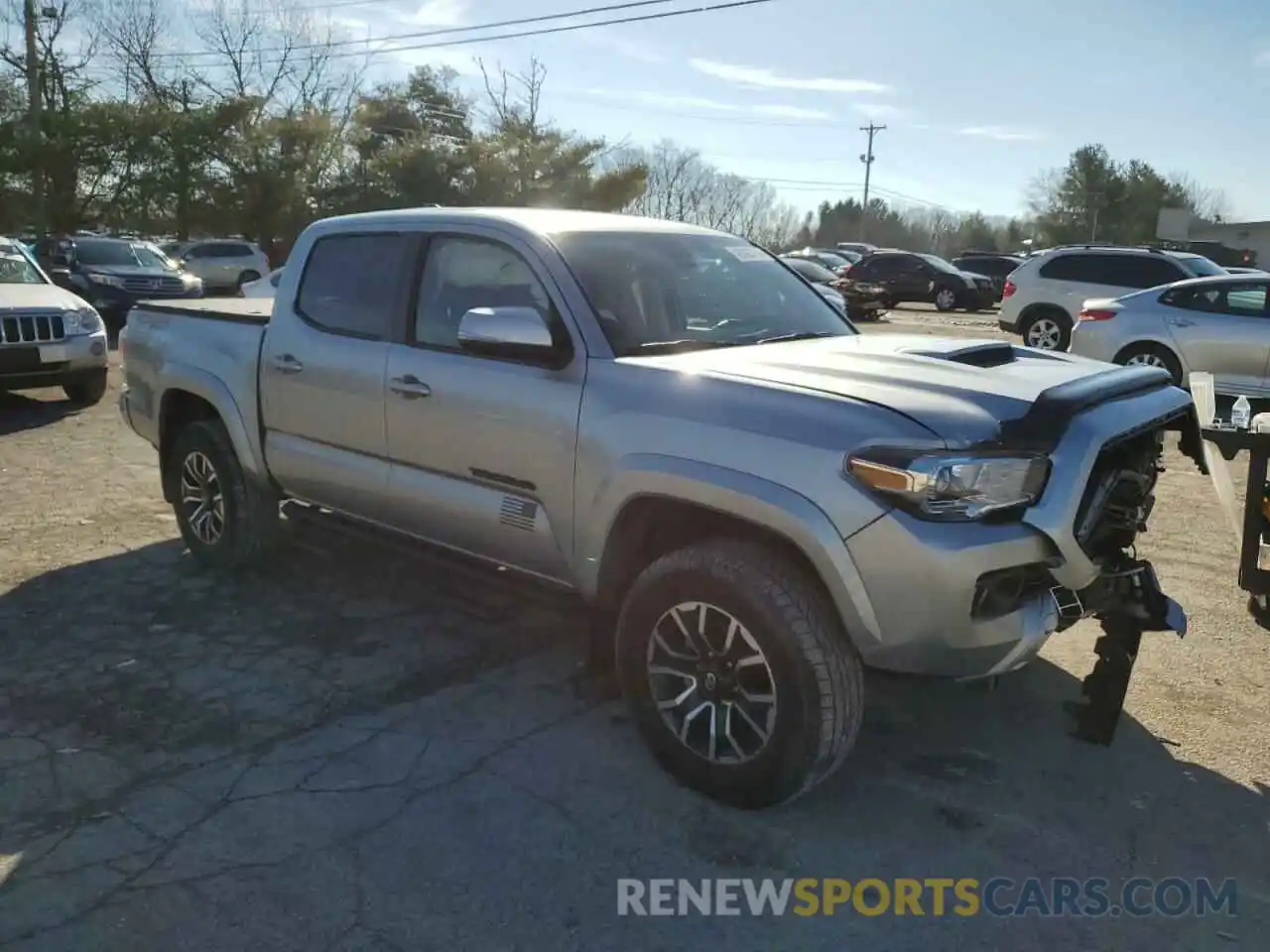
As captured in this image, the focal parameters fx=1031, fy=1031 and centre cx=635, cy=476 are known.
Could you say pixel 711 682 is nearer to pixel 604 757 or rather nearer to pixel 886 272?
pixel 604 757

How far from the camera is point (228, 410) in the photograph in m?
5.19

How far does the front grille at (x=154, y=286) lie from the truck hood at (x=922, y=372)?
1678 centimetres

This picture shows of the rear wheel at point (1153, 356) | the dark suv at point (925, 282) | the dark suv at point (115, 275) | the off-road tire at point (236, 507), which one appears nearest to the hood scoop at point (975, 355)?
the off-road tire at point (236, 507)

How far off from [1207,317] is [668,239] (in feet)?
27.6

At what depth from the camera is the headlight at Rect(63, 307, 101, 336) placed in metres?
9.74

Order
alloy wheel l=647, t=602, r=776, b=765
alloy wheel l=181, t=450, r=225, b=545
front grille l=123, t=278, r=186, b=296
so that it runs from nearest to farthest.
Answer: alloy wheel l=647, t=602, r=776, b=765 < alloy wheel l=181, t=450, r=225, b=545 < front grille l=123, t=278, r=186, b=296

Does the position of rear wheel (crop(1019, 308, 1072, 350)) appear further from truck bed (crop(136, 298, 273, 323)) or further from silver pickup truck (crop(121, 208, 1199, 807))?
truck bed (crop(136, 298, 273, 323))

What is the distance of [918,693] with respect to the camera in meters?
4.26

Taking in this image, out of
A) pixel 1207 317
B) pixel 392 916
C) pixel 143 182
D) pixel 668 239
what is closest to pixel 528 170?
pixel 143 182

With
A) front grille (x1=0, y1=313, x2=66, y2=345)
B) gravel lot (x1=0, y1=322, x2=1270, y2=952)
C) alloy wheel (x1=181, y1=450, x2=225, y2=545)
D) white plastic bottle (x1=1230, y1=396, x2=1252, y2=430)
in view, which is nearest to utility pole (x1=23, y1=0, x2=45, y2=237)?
front grille (x1=0, y1=313, x2=66, y2=345)

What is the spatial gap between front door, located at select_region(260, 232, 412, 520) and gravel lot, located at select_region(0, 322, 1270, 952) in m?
0.63

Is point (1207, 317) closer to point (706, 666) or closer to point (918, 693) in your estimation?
point (918, 693)

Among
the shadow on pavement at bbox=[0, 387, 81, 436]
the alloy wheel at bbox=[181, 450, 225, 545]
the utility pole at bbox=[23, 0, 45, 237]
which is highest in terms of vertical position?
the utility pole at bbox=[23, 0, 45, 237]

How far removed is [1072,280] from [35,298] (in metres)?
13.4
